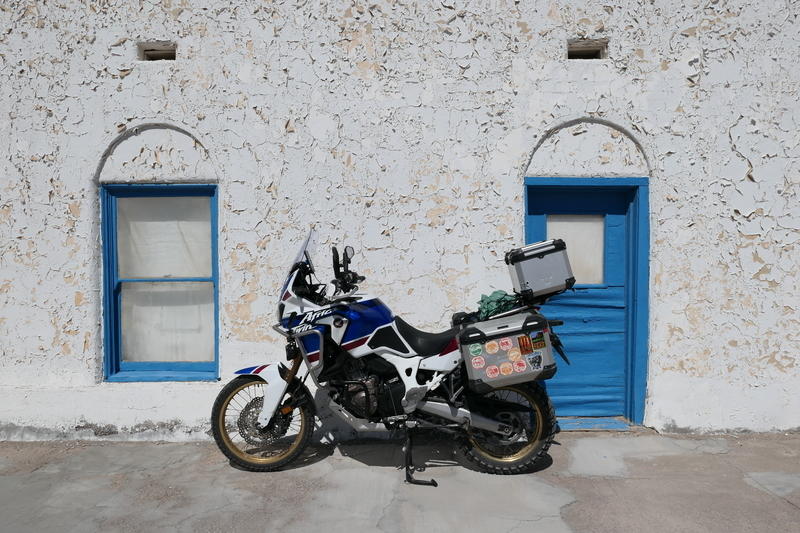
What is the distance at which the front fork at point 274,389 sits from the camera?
389 centimetres

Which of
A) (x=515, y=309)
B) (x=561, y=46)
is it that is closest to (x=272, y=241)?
(x=515, y=309)

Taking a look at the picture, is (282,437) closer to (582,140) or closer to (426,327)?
(426,327)

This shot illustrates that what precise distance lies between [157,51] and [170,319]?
7.65 feet

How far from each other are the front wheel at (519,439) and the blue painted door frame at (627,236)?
1.29 m

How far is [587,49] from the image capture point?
4.75m

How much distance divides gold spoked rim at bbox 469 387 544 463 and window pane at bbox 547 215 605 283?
1496 millimetres

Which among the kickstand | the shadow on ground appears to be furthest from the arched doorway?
the kickstand

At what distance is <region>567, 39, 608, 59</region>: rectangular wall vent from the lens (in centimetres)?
468

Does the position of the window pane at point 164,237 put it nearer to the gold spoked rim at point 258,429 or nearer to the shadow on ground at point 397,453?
the gold spoked rim at point 258,429

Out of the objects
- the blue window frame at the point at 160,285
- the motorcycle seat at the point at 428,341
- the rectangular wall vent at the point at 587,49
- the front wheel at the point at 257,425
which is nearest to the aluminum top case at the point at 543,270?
the motorcycle seat at the point at 428,341

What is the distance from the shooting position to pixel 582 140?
4.69 metres

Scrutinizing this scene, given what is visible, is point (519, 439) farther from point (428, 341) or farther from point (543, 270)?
point (543, 270)

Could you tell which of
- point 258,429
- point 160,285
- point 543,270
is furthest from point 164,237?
point 543,270

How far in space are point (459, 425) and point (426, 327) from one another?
3.42ft
